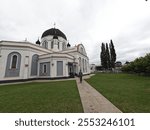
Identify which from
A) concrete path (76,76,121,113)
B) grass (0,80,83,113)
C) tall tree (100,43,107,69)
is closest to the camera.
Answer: concrete path (76,76,121,113)

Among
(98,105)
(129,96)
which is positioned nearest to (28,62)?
(98,105)

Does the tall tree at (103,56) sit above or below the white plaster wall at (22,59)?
above

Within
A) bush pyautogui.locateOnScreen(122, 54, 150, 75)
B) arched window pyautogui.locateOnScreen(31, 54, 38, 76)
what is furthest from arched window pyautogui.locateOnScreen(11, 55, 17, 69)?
bush pyautogui.locateOnScreen(122, 54, 150, 75)

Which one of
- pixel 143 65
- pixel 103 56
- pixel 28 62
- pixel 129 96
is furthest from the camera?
pixel 103 56

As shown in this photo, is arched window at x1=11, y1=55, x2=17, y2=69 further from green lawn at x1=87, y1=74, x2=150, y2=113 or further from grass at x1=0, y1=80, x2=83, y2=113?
green lawn at x1=87, y1=74, x2=150, y2=113

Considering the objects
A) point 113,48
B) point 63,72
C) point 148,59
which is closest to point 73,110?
point 63,72

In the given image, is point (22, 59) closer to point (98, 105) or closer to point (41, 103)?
point (41, 103)

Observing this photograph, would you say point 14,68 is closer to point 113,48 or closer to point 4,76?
point 4,76

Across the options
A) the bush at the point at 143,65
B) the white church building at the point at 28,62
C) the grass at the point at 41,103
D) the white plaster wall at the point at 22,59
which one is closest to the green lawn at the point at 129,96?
the grass at the point at 41,103

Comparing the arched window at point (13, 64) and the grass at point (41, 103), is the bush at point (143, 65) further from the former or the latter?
the arched window at point (13, 64)

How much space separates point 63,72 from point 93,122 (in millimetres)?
19469

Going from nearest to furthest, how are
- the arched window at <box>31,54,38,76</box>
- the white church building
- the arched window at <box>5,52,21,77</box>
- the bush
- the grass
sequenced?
the grass < the white church building < the arched window at <box>5,52,21,77</box> < the bush < the arched window at <box>31,54,38,76</box>

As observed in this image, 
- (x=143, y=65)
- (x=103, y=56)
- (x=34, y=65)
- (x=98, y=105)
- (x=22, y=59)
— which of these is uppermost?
(x=103, y=56)

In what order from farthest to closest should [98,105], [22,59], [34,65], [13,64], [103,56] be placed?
[103,56] < [34,65] < [22,59] < [13,64] < [98,105]
